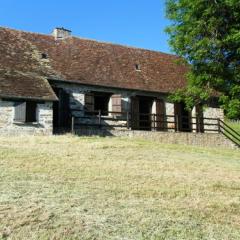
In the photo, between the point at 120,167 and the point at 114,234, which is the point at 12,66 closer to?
the point at 120,167

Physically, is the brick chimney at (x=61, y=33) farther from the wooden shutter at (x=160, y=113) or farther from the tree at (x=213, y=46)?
the tree at (x=213, y=46)

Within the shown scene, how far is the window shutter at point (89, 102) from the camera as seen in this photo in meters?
24.6

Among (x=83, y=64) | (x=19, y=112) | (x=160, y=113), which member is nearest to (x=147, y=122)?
(x=160, y=113)

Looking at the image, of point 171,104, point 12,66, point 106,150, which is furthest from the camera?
point 171,104

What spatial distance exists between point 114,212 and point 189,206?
1.92m

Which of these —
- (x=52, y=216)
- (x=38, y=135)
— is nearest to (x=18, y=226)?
(x=52, y=216)

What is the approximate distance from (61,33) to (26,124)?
8.51m

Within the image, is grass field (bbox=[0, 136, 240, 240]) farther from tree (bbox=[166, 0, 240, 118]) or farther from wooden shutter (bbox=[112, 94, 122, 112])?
wooden shutter (bbox=[112, 94, 122, 112])

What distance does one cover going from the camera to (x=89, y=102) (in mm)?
24750

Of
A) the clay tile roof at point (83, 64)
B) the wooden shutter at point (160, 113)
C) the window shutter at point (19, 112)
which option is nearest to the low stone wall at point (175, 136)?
the wooden shutter at point (160, 113)

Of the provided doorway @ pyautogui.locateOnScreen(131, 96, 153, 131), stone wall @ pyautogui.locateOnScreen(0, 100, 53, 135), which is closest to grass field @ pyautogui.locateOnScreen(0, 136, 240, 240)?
stone wall @ pyautogui.locateOnScreen(0, 100, 53, 135)

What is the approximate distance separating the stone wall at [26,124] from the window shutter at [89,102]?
3178mm

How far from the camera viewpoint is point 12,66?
23.4 m

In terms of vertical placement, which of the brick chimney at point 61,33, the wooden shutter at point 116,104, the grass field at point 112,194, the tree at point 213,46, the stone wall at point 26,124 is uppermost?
the brick chimney at point 61,33
